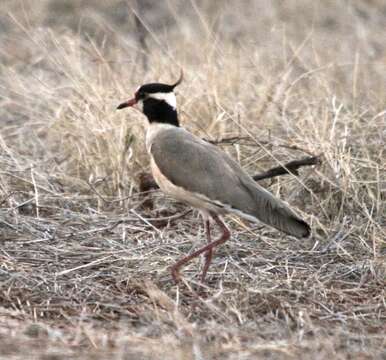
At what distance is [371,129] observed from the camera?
6738 millimetres

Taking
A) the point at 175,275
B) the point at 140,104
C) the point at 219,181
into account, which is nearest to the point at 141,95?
the point at 140,104

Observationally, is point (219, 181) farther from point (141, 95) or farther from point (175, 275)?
point (141, 95)

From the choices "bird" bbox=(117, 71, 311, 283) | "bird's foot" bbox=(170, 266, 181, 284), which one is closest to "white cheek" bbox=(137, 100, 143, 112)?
"bird" bbox=(117, 71, 311, 283)

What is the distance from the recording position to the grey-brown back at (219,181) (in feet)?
16.4

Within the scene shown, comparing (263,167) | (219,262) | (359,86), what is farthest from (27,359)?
(359,86)

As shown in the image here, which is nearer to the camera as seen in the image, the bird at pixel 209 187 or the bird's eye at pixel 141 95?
the bird at pixel 209 187

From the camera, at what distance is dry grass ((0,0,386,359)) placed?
14.3 feet

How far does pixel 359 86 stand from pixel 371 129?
1.38m

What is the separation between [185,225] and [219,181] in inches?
42.5

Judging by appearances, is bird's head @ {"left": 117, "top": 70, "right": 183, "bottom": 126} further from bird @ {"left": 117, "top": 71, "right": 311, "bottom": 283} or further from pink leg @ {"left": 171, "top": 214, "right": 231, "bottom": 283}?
pink leg @ {"left": 171, "top": 214, "right": 231, "bottom": 283}

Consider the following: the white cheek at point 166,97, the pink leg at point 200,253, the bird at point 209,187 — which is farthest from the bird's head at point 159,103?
the pink leg at point 200,253

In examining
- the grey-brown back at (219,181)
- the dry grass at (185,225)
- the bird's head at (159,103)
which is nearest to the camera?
the dry grass at (185,225)

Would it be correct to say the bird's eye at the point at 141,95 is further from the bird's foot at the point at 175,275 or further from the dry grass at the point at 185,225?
the bird's foot at the point at 175,275

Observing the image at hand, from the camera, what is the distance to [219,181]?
5.07 m
